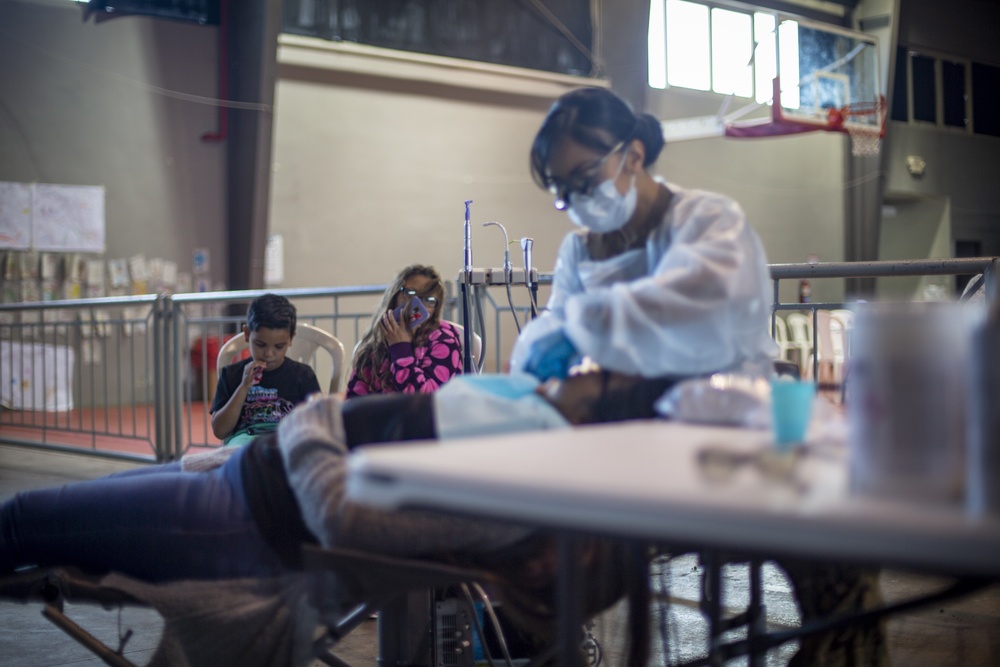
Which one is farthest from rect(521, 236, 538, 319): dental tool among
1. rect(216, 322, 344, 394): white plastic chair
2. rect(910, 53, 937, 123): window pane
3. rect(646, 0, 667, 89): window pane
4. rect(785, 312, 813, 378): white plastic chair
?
rect(910, 53, 937, 123): window pane

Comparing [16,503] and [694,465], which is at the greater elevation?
[694,465]

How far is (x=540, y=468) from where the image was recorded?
36.7 inches

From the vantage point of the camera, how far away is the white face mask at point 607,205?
1655 mm

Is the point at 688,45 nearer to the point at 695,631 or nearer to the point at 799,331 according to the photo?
the point at 799,331

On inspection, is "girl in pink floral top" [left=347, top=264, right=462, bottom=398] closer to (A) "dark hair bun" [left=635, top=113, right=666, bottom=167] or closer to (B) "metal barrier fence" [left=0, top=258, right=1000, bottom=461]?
(B) "metal barrier fence" [left=0, top=258, right=1000, bottom=461]

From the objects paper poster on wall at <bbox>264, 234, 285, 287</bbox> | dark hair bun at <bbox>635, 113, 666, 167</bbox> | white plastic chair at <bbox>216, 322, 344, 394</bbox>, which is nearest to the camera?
dark hair bun at <bbox>635, 113, 666, 167</bbox>

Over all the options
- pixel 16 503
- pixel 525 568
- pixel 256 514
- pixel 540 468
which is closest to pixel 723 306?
pixel 525 568

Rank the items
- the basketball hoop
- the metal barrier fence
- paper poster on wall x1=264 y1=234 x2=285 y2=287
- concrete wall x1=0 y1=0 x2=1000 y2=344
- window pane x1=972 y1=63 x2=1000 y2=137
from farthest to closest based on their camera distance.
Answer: window pane x1=972 y1=63 x2=1000 y2=137, the basketball hoop, paper poster on wall x1=264 y1=234 x2=285 y2=287, concrete wall x1=0 y1=0 x2=1000 y2=344, the metal barrier fence

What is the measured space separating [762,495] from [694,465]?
13 centimetres

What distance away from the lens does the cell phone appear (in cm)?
298

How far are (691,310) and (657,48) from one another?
451 inches

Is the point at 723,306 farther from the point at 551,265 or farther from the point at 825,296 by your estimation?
the point at 825,296

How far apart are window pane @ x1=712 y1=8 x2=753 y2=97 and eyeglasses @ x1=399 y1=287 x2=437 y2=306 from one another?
10.6 metres

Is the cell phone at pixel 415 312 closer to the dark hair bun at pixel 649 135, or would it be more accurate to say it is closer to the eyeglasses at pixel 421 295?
the eyeglasses at pixel 421 295
